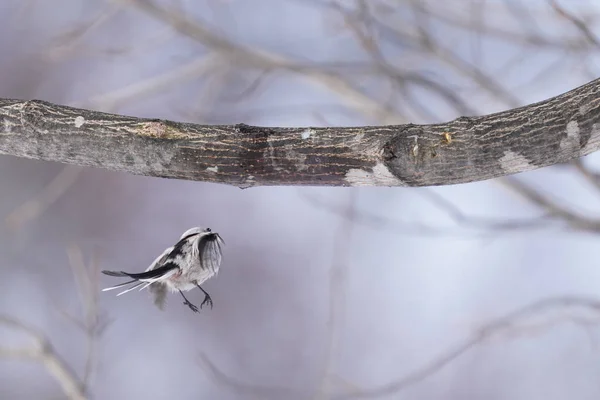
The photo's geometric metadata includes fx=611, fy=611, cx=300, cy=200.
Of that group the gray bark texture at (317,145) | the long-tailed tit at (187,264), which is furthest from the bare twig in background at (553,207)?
the long-tailed tit at (187,264)

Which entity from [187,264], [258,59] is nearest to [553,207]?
[258,59]

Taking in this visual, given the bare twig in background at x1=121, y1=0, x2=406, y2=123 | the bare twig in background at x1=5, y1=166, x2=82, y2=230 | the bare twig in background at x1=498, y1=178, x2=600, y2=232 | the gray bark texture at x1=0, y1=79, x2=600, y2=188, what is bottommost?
the gray bark texture at x1=0, y1=79, x2=600, y2=188

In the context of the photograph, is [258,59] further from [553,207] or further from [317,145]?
[317,145]

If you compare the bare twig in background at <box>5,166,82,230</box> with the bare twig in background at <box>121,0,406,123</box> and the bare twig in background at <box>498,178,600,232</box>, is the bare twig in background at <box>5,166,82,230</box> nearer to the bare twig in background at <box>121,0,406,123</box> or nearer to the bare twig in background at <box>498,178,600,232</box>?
the bare twig in background at <box>121,0,406,123</box>

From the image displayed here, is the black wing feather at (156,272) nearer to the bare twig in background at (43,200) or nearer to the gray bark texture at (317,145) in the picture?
the gray bark texture at (317,145)

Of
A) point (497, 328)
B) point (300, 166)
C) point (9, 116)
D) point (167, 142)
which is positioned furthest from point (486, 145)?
point (497, 328)

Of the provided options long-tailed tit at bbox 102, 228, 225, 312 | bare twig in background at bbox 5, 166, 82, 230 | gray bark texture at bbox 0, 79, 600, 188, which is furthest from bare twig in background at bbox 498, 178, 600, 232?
bare twig in background at bbox 5, 166, 82, 230
